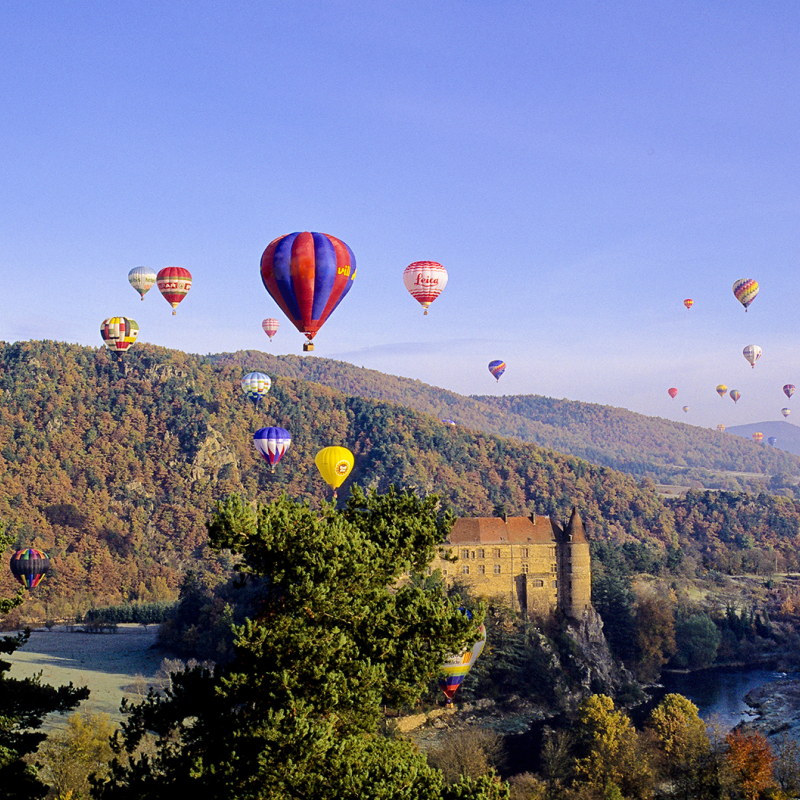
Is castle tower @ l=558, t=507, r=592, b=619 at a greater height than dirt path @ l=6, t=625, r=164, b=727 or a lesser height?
greater

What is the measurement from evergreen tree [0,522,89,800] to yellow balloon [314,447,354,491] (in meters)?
46.3

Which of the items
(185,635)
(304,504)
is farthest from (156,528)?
(304,504)

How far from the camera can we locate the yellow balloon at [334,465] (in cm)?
7144

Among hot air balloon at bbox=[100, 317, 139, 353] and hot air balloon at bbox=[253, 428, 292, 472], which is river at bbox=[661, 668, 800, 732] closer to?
hot air balloon at bbox=[253, 428, 292, 472]

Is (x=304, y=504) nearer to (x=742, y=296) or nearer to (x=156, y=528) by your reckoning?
(x=742, y=296)

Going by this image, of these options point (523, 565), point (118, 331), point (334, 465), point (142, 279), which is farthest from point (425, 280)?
point (118, 331)

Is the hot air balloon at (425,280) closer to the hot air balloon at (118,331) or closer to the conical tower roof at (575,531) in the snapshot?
the conical tower roof at (575,531)

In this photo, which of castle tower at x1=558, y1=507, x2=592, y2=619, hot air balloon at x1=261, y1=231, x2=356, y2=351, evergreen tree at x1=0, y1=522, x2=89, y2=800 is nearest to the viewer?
evergreen tree at x1=0, y1=522, x2=89, y2=800

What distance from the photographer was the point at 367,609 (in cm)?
1886

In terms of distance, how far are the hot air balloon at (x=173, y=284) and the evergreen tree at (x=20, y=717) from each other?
177 ft

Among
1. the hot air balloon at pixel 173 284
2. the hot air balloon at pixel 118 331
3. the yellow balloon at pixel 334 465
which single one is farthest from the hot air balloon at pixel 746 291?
the hot air balloon at pixel 118 331

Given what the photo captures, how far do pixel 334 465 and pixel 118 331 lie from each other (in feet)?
104

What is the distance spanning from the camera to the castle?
7331 cm

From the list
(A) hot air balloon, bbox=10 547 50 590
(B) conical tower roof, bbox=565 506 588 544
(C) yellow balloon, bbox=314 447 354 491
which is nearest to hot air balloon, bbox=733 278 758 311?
(B) conical tower roof, bbox=565 506 588 544
